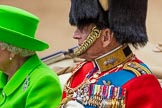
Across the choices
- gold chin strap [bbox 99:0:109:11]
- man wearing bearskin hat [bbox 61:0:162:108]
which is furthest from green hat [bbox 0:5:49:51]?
gold chin strap [bbox 99:0:109:11]

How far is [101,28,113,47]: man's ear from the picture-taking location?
58.1 inches

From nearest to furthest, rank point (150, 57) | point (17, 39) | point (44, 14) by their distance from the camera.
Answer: point (17, 39) < point (150, 57) < point (44, 14)

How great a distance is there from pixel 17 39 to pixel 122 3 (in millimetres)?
522

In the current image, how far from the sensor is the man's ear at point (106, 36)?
1475 millimetres

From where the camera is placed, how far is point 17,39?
1819 millimetres

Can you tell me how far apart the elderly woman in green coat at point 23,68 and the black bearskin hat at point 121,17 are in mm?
396

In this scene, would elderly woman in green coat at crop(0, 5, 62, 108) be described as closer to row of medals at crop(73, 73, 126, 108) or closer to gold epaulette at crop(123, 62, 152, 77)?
row of medals at crop(73, 73, 126, 108)

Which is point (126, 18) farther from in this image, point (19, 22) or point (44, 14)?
point (44, 14)

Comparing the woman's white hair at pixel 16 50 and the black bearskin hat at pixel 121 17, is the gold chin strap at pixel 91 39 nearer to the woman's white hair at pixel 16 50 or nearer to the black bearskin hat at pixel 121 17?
the black bearskin hat at pixel 121 17

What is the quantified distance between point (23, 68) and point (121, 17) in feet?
1.88

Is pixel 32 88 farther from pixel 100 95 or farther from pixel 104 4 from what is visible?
pixel 104 4

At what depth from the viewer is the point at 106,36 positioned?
58.4 inches

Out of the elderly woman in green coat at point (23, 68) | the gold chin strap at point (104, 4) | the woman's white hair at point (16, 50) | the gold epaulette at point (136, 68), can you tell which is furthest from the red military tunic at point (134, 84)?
the woman's white hair at point (16, 50)

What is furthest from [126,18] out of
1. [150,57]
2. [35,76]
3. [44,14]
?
[44,14]
